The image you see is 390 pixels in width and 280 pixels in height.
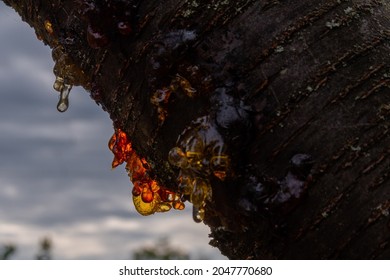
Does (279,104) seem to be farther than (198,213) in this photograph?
No

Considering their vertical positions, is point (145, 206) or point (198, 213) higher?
point (145, 206)

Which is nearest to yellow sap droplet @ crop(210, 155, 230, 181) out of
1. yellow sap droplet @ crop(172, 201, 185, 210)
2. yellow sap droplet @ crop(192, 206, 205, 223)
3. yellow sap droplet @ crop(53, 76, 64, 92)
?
yellow sap droplet @ crop(192, 206, 205, 223)

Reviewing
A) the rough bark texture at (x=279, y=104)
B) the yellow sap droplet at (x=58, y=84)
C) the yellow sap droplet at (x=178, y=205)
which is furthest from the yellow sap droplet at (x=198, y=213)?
the yellow sap droplet at (x=58, y=84)

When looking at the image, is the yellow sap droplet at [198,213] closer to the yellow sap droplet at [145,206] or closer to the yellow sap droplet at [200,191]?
the yellow sap droplet at [200,191]

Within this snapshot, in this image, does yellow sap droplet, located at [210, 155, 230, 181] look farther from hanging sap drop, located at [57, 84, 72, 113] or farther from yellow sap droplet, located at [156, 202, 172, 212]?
hanging sap drop, located at [57, 84, 72, 113]

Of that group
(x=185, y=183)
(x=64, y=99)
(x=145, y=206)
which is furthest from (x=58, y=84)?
(x=185, y=183)

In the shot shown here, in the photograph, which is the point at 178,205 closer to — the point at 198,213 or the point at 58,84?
the point at 198,213
